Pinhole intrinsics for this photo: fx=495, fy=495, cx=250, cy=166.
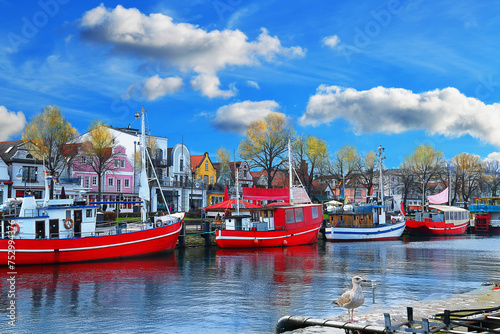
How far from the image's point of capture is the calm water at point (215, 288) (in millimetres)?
17938

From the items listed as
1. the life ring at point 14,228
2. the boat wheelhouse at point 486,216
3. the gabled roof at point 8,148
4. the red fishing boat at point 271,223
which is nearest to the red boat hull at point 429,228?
the boat wheelhouse at point 486,216

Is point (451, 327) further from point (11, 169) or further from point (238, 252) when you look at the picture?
point (11, 169)

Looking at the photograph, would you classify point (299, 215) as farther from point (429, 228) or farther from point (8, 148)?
point (8, 148)

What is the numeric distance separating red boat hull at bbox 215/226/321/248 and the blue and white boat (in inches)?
261

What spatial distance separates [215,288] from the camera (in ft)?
81.5

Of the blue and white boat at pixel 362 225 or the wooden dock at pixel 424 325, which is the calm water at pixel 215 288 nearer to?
the wooden dock at pixel 424 325

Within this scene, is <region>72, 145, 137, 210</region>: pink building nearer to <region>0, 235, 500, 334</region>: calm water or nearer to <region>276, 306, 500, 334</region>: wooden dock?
<region>0, 235, 500, 334</region>: calm water

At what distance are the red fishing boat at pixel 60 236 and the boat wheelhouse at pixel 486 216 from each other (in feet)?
201

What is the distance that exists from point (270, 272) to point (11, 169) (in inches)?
1811

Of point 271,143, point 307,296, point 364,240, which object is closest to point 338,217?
point 364,240

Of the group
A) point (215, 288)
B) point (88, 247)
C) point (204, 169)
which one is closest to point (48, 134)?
point (88, 247)

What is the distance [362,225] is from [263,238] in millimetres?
18007

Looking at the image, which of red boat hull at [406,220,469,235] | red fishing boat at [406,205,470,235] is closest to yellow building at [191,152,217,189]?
red boat hull at [406,220,469,235]

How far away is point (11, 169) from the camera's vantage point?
63.4 metres
